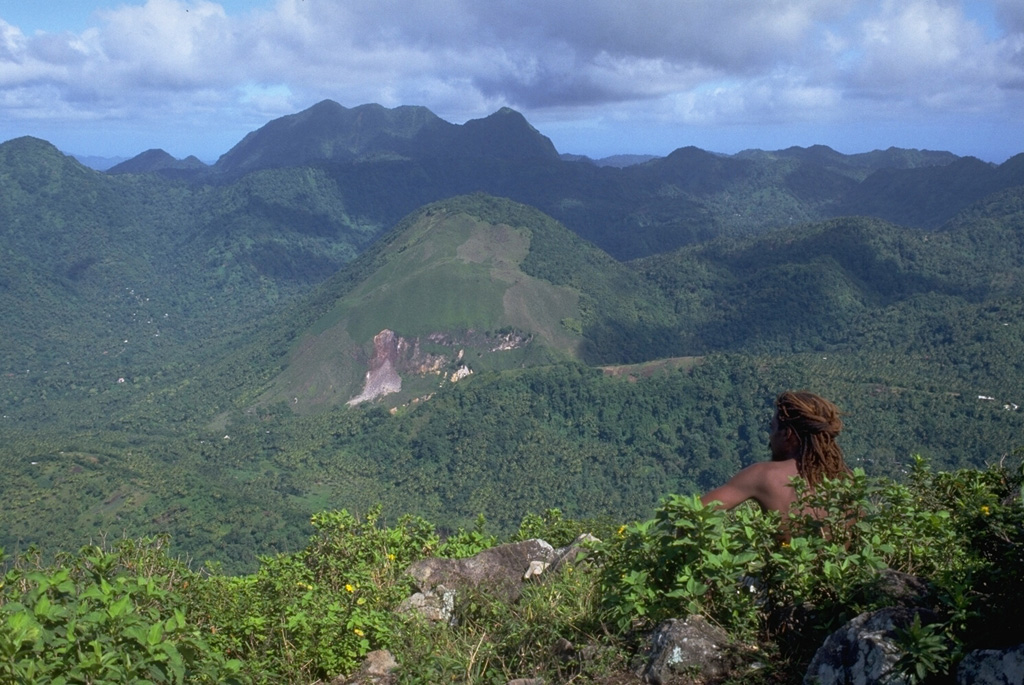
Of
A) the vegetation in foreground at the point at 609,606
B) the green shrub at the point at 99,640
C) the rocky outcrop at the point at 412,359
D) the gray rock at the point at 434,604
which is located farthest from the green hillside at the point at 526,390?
the green shrub at the point at 99,640

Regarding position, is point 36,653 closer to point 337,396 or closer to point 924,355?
point 337,396

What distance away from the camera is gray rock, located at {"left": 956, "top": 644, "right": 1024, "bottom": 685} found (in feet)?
12.7

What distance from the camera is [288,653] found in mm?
6156

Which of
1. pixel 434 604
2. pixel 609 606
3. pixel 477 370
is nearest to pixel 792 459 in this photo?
pixel 609 606

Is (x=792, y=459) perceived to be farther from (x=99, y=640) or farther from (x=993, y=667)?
(x=99, y=640)

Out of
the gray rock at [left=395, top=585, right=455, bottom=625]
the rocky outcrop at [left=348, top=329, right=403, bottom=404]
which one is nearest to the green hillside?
the rocky outcrop at [left=348, top=329, right=403, bottom=404]

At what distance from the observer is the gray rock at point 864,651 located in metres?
4.35

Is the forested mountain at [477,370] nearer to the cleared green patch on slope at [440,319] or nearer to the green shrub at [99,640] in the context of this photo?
the cleared green patch on slope at [440,319]

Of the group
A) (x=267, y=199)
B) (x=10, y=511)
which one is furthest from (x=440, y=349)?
(x=267, y=199)

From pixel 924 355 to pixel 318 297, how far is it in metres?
69.0

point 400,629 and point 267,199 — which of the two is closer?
point 400,629

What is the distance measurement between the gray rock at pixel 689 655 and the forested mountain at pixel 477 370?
19.6 m

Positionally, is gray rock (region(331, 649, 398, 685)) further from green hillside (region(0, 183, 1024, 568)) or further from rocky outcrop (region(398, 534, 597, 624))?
green hillside (region(0, 183, 1024, 568))

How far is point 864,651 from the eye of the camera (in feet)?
14.6
